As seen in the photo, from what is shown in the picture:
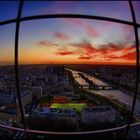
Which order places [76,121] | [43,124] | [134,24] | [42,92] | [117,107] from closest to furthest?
[134,24], [43,124], [76,121], [117,107], [42,92]

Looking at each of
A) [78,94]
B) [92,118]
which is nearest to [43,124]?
[92,118]

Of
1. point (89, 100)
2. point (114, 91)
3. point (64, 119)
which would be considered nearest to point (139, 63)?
point (64, 119)

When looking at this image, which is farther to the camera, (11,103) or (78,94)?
(78,94)

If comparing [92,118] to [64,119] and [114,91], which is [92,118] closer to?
[64,119]

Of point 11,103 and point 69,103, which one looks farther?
point 69,103

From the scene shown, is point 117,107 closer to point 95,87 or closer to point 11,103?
point 11,103

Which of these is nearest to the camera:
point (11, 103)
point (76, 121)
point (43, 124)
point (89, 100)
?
point (43, 124)

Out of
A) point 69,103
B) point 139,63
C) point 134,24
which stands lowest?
point 69,103

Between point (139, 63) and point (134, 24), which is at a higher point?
point (134, 24)

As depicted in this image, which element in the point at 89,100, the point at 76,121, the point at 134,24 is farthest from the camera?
the point at 89,100
